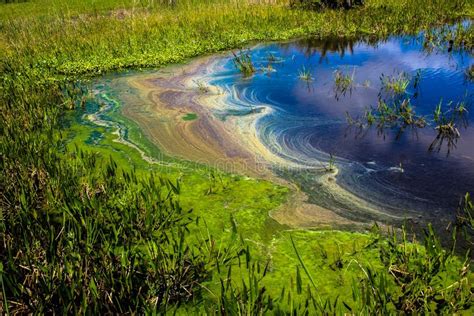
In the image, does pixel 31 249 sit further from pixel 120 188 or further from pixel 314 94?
pixel 314 94

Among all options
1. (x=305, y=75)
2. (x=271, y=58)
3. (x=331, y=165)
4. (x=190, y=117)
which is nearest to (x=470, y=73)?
(x=305, y=75)

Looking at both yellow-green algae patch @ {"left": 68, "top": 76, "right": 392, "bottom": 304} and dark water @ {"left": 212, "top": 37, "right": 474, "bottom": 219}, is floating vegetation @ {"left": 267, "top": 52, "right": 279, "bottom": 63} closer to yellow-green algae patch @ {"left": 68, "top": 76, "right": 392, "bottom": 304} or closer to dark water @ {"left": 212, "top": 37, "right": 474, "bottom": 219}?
dark water @ {"left": 212, "top": 37, "right": 474, "bottom": 219}

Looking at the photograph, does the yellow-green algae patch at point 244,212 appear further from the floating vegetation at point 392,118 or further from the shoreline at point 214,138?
the floating vegetation at point 392,118

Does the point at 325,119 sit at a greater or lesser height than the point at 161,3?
lesser

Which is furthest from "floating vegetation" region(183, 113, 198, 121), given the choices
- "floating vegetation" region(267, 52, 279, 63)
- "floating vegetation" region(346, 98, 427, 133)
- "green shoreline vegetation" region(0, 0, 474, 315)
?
"floating vegetation" region(267, 52, 279, 63)

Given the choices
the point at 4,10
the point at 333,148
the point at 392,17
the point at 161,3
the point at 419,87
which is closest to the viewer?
the point at 333,148

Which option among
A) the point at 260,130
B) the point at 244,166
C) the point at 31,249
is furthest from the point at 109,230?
the point at 260,130
